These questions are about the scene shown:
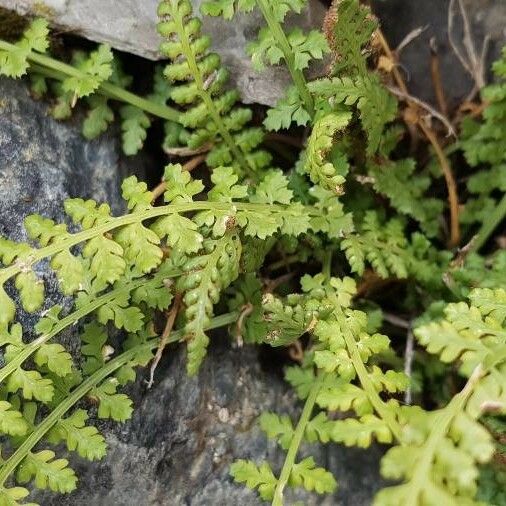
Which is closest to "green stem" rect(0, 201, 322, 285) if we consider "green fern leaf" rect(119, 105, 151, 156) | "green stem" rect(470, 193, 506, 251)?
"green fern leaf" rect(119, 105, 151, 156)

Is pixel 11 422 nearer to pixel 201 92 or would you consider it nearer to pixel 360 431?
pixel 360 431

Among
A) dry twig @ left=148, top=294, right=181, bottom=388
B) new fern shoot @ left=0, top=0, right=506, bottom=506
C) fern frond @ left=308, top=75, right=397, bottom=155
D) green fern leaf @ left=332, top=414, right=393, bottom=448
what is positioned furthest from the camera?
dry twig @ left=148, top=294, right=181, bottom=388

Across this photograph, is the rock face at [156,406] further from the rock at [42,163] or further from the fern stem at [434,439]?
the fern stem at [434,439]

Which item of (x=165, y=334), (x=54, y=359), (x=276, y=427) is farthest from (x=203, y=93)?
(x=276, y=427)

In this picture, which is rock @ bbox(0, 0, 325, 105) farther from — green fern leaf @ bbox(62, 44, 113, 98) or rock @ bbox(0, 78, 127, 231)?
rock @ bbox(0, 78, 127, 231)

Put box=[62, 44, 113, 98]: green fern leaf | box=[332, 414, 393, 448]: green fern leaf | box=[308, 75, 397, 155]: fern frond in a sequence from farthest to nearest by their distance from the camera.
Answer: box=[62, 44, 113, 98]: green fern leaf → box=[308, 75, 397, 155]: fern frond → box=[332, 414, 393, 448]: green fern leaf

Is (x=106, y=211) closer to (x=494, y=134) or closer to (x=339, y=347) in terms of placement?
(x=339, y=347)
